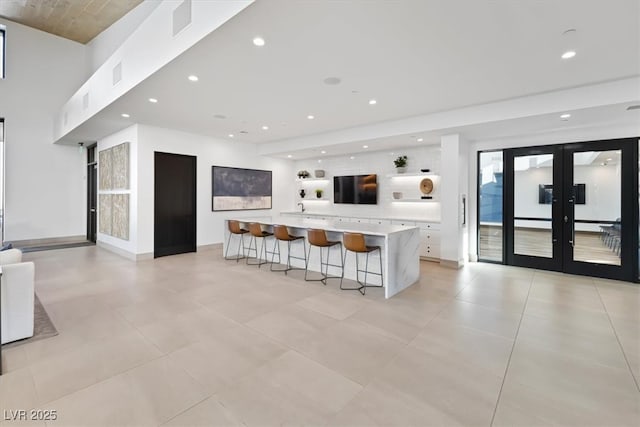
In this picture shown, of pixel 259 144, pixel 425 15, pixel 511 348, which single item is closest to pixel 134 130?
pixel 259 144

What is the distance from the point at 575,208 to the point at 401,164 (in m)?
3.30

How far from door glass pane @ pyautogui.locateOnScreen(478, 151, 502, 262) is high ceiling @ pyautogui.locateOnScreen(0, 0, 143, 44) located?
8.20 meters

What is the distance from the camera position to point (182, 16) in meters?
3.05

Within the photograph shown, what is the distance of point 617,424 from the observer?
5.84ft

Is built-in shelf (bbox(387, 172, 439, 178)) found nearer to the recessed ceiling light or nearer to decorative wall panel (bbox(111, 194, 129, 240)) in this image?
the recessed ceiling light

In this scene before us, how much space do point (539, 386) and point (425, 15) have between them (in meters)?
2.97

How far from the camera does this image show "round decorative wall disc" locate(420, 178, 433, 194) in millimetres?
6731

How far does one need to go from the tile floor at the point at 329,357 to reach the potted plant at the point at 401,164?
11.2ft

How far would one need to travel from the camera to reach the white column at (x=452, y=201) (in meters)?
5.60

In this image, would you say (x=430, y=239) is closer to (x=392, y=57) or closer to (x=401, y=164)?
(x=401, y=164)

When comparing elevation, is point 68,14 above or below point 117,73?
above

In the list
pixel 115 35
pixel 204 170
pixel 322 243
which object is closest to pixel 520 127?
pixel 322 243

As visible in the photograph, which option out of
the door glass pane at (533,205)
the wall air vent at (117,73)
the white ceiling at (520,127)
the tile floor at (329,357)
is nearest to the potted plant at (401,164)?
the white ceiling at (520,127)

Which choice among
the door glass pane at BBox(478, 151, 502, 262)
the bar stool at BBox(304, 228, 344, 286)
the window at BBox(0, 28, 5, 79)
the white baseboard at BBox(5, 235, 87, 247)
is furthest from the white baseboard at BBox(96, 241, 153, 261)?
the door glass pane at BBox(478, 151, 502, 262)
